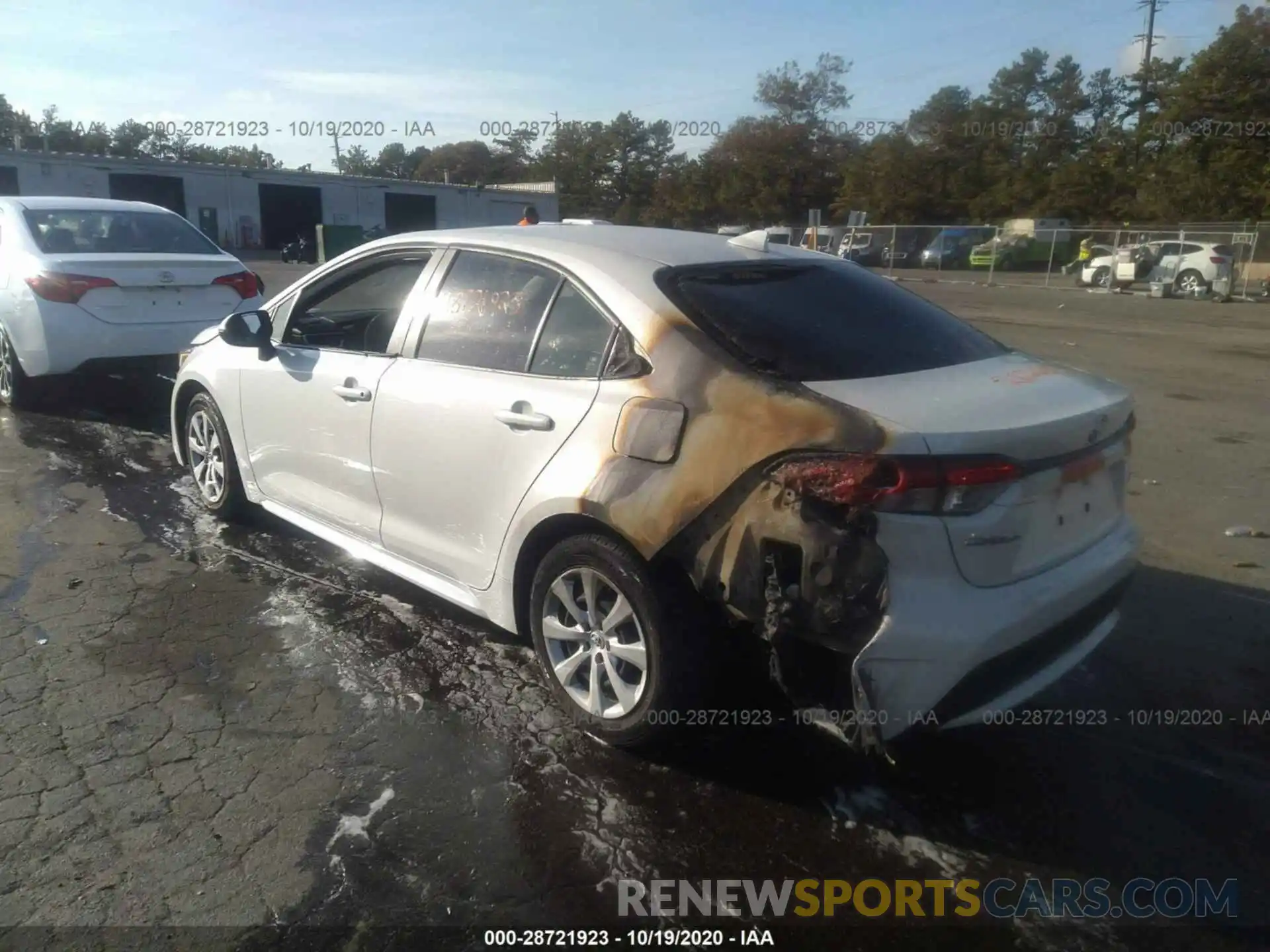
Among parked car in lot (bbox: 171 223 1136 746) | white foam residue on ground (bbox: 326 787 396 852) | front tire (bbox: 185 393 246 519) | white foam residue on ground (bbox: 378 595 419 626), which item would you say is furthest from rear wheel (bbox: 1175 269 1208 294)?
white foam residue on ground (bbox: 326 787 396 852)

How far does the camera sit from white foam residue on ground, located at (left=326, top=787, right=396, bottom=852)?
3.04 m

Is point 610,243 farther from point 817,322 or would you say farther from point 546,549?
point 546,549

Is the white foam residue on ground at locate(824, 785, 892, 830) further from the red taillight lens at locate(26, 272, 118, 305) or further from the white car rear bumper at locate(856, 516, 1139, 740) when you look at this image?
the red taillight lens at locate(26, 272, 118, 305)

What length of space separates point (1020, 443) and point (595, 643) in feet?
4.94

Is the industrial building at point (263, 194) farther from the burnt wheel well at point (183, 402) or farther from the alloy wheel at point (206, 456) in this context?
the alloy wheel at point (206, 456)

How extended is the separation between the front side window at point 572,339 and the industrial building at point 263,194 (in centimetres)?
3987

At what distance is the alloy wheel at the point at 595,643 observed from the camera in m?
3.33

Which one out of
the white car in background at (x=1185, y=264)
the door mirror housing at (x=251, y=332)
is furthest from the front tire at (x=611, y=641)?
the white car in background at (x=1185, y=264)

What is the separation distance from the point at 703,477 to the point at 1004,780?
149cm

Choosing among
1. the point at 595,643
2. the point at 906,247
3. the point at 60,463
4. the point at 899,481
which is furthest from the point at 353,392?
the point at 906,247

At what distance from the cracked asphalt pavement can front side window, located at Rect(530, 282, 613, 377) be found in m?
1.27

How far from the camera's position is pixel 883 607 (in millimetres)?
2762

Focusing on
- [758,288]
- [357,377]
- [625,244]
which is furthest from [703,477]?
[357,377]

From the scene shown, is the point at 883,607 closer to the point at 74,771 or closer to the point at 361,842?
the point at 361,842
